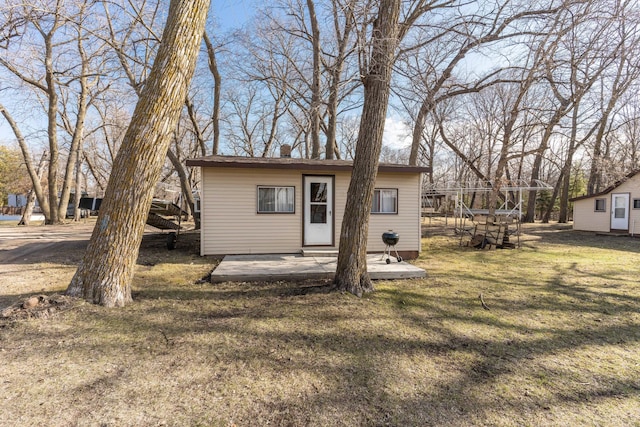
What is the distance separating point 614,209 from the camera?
14586mm

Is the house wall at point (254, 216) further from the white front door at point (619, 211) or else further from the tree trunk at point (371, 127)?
the white front door at point (619, 211)

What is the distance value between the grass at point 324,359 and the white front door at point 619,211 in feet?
41.5

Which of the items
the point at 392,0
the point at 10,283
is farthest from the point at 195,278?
the point at 392,0

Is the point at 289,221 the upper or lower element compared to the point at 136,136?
lower

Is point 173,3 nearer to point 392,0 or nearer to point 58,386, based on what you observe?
point 392,0

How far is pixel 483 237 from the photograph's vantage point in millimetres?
10453

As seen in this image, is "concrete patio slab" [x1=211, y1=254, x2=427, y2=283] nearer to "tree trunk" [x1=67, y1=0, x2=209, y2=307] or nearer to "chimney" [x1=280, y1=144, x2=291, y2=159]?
"tree trunk" [x1=67, y1=0, x2=209, y2=307]

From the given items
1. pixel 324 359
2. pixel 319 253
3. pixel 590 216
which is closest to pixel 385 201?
pixel 319 253

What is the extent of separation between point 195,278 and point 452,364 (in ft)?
14.8

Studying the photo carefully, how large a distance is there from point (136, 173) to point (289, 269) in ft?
10.4

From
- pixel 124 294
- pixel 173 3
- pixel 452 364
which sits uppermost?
pixel 173 3

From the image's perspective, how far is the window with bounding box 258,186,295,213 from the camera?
779 cm

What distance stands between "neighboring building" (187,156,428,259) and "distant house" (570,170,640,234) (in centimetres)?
1276

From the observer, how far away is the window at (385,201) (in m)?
8.19
